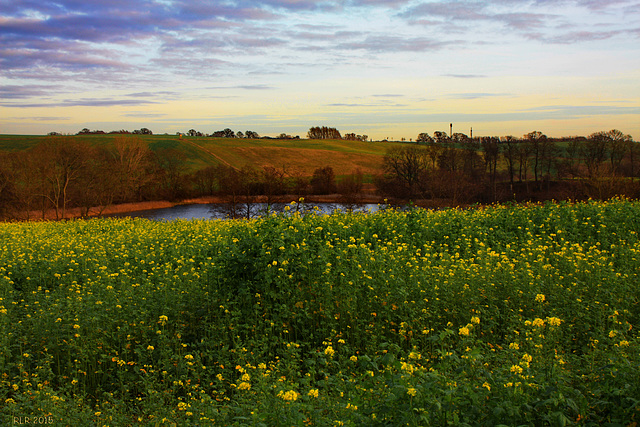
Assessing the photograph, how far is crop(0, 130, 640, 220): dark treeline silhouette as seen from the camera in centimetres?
4756

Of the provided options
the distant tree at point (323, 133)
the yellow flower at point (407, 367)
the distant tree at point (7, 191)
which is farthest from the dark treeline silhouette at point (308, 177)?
the distant tree at point (323, 133)

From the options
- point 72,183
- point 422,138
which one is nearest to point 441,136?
point 422,138

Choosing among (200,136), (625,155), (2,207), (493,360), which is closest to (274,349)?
(493,360)

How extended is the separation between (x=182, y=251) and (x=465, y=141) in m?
94.6

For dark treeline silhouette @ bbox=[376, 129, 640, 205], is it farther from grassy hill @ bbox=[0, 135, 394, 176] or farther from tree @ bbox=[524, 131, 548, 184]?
grassy hill @ bbox=[0, 135, 394, 176]

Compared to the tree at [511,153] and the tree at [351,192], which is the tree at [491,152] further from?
the tree at [351,192]

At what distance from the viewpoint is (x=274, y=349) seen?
21.0 ft

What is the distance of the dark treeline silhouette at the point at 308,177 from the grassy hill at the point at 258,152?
70.5 ft

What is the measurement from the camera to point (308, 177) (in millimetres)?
77125

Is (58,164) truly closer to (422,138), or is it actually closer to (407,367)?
(407,367)

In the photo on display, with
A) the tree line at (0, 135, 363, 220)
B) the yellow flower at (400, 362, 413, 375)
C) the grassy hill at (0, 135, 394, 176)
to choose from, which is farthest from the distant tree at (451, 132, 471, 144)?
the yellow flower at (400, 362, 413, 375)

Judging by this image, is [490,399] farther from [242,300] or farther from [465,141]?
[465,141]

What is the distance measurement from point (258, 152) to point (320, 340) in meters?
115

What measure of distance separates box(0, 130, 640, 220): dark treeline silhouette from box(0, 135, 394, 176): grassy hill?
845 inches
